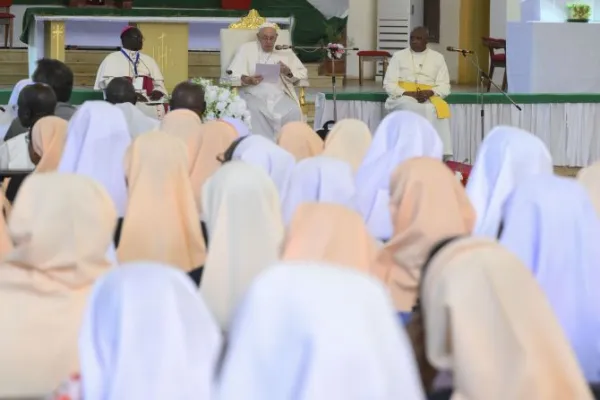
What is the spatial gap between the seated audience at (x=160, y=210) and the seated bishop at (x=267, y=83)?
5.07 metres

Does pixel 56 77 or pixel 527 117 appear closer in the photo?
pixel 56 77

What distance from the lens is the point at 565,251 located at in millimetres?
3439

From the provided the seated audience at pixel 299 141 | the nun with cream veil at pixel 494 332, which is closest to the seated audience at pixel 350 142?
the seated audience at pixel 299 141

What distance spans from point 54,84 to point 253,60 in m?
3.43

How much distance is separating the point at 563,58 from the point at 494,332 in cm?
988

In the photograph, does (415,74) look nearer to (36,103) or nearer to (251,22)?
(251,22)

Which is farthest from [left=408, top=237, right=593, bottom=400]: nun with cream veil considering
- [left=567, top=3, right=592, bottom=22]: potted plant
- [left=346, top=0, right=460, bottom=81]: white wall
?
[left=346, top=0, right=460, bottom=81]: white wall

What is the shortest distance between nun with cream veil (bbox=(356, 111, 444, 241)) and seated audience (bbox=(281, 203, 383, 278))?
2040 mm

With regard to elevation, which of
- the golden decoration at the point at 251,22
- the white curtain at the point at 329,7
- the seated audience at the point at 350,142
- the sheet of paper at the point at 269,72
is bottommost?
the seated audience at the point at 350,142

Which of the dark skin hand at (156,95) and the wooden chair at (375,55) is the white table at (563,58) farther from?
the dark skin hand at (156,95)

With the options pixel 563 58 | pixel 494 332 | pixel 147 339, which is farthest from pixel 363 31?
pixel 147 339

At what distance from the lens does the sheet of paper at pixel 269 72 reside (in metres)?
10.1

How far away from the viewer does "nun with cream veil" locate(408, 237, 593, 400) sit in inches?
95.8

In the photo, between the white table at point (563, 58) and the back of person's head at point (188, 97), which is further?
the white table at point (563, 58)
